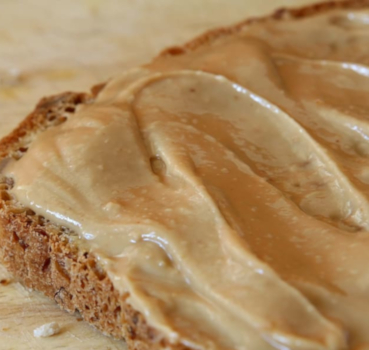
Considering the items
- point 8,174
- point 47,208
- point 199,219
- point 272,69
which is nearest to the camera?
point 199,219

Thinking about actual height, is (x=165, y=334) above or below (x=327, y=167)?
below

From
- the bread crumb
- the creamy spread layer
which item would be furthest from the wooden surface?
the bread crumb

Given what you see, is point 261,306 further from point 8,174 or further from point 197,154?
point 8,174

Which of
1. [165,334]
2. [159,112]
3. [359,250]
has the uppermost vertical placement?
[159,112]

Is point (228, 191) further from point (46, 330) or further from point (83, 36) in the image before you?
point (83, 36)

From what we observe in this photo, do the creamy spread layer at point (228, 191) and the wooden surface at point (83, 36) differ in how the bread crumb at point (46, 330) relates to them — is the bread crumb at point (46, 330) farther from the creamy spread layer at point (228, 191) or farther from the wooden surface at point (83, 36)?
the wooden surface at point (83, 36)

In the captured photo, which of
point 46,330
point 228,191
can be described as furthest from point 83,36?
point 46,330

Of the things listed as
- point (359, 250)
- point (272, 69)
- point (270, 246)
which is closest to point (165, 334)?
point (270, 246)
